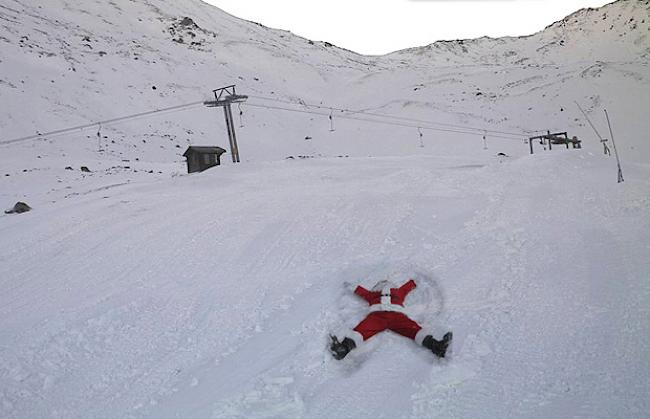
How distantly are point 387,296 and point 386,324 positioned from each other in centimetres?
57

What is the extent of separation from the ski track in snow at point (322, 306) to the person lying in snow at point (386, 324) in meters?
0.13

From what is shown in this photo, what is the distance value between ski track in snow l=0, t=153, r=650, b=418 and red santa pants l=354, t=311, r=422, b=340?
0.18 metres

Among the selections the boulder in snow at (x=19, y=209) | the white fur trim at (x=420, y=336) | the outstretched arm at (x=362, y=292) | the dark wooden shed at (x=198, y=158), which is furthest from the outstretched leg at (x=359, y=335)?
the dark wooden shed at (x=198, y=158)

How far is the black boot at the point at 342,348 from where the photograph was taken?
198 inches

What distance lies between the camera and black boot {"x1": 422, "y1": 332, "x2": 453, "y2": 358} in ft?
16.0

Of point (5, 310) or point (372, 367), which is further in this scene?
point (5, 310)

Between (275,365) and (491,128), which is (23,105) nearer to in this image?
(275,365)

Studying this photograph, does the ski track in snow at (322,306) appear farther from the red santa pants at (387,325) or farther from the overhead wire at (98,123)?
the overhead wire at (98,123)

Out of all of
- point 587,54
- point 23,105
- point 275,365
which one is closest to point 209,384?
point 275,365

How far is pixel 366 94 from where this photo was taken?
53.5m

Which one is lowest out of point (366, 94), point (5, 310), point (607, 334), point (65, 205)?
point (607, 334)

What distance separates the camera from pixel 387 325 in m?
5.54

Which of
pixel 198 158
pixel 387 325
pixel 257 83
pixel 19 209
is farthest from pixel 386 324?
pixel 257 83

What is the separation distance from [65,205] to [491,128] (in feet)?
122
